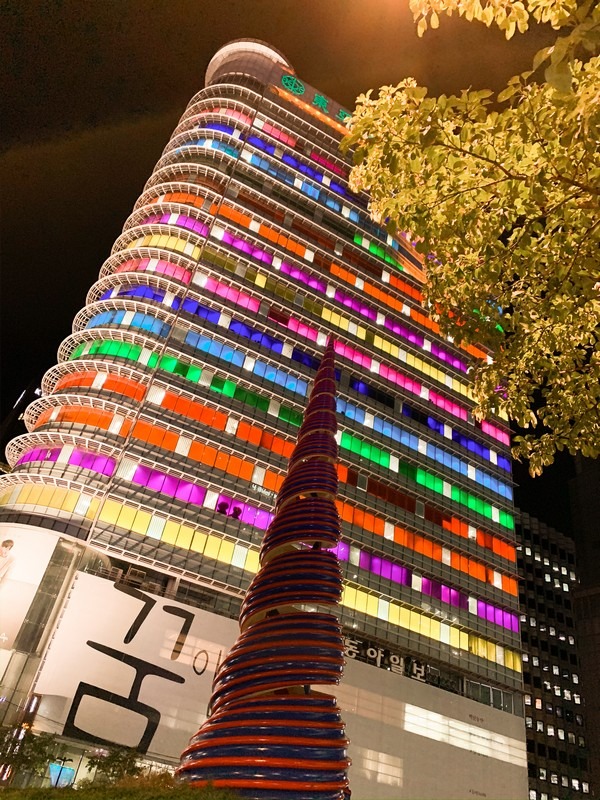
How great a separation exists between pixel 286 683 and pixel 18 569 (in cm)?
2235

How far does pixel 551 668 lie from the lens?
7838 cm

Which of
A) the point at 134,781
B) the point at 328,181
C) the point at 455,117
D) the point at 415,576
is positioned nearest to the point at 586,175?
the point at 455,117

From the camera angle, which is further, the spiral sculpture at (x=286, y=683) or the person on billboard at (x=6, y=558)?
the person on billboard at (x=6, y=558)

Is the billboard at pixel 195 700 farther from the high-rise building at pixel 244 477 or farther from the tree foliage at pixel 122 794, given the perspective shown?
the tree foliage at pixel 122 794

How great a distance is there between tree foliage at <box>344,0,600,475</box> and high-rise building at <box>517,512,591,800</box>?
69220 millimetres

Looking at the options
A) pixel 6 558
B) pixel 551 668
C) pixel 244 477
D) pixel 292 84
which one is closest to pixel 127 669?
pixel 6 558

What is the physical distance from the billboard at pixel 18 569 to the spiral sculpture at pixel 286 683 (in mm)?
18977

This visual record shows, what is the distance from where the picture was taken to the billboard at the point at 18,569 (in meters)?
26.0

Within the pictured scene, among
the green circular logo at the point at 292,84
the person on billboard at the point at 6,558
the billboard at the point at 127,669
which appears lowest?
the billboard at the point at 127,669

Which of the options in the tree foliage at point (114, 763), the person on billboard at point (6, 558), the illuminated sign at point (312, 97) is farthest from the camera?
the illuminated sign at point (312, 97)

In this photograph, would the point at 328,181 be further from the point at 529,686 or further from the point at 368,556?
the point at 529,686

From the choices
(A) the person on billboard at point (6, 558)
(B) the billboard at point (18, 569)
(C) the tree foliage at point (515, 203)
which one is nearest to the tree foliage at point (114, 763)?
(B) the billboard at point (18, 569)

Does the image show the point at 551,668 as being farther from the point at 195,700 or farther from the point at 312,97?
the point at 312,97

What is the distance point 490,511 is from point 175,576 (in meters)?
26.4
